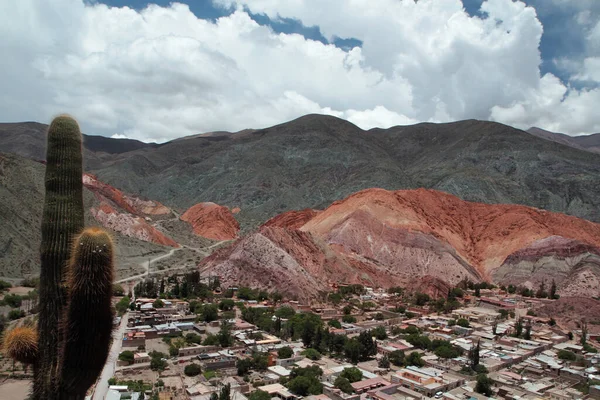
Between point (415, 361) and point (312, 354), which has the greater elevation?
point (312, 354)

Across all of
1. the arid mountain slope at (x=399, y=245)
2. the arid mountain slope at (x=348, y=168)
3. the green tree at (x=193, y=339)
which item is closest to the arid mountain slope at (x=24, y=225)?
the arid mountain slope at (x=399, y=245)

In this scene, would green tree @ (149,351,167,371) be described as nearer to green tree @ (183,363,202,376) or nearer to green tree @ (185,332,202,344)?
green tree @ (183,363,202,376)

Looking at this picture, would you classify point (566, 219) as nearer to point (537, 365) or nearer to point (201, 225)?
point (537, 365)

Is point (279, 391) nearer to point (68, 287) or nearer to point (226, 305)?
point (226, 305)

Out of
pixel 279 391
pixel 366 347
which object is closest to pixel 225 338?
pixel 279 391

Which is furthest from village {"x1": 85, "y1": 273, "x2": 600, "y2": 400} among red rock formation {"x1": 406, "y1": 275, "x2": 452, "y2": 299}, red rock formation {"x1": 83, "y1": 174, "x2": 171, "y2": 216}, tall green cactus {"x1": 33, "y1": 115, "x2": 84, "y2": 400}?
red rock formation {"x1": 83, "y1": 174, "x2": 171, "y2": 216}
